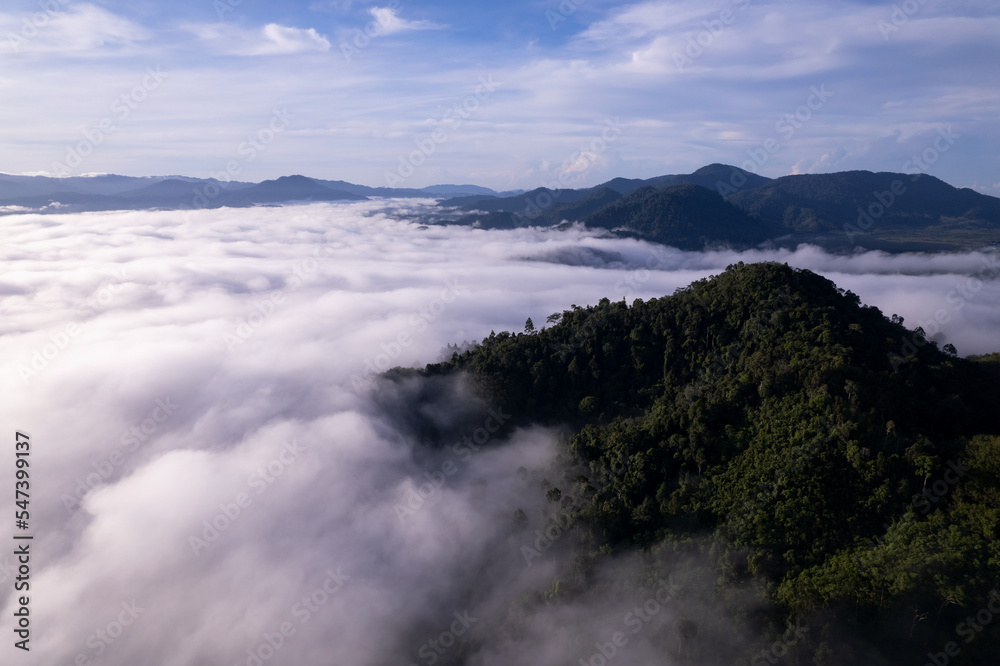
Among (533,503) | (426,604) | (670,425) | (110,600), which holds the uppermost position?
(670,425)

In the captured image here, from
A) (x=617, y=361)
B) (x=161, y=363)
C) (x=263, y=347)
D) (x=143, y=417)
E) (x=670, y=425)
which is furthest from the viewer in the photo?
(x=263, y=347)

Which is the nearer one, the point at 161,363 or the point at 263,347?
the point at 161,363

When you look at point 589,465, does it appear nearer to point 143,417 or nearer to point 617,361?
point 617,361

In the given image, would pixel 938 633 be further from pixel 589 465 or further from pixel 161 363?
pixel 161 363

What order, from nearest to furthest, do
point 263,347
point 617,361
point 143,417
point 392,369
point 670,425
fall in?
1. point 670,425
2. point 617,361
3. point 392,369
4. point 143,417
5. point 263,347

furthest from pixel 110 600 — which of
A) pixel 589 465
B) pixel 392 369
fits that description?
pixel 589 465

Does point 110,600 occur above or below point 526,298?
below
